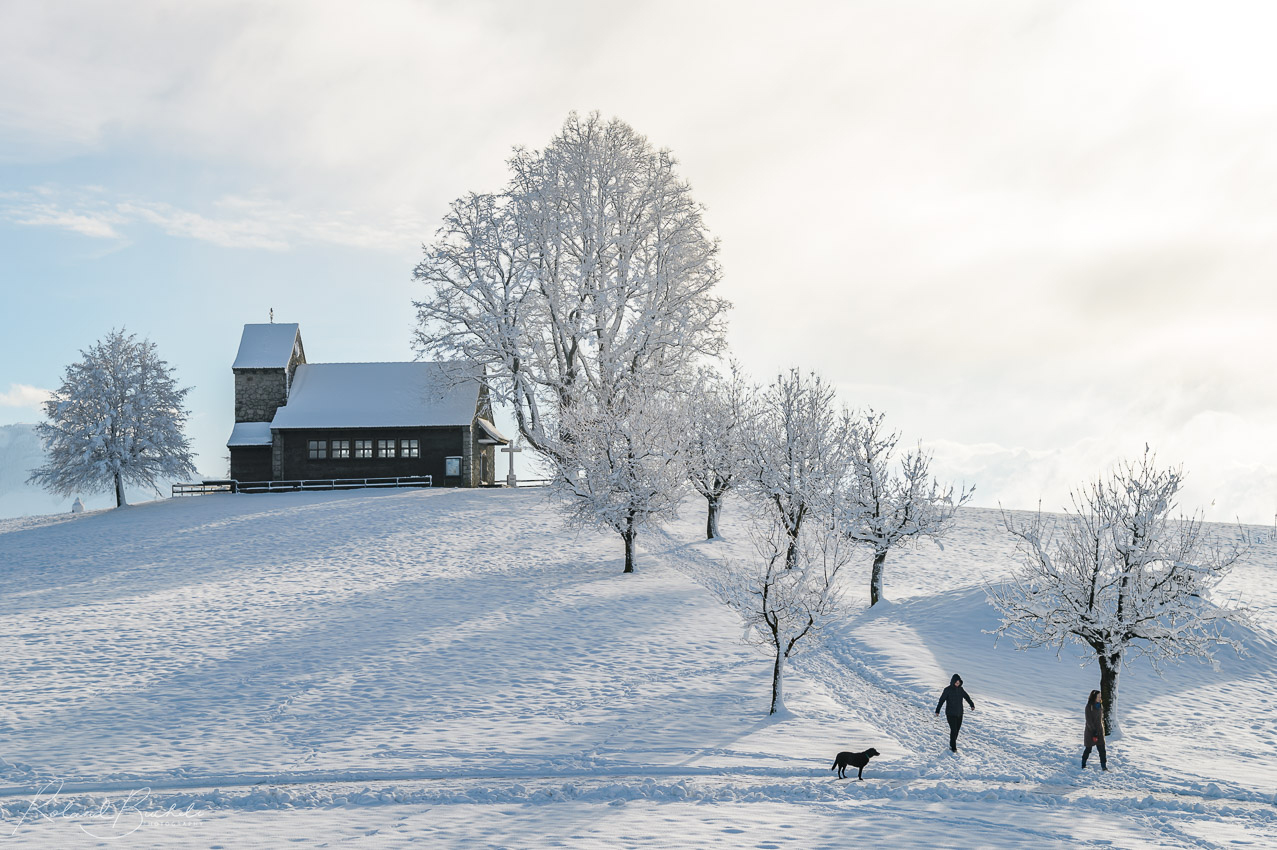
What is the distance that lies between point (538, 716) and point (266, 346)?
40.2 meters

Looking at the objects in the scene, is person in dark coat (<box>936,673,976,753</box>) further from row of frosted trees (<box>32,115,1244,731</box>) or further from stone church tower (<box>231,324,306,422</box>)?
stone church tower (<box>231,324,306,422</box>)

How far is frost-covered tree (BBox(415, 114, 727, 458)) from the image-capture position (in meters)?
42.2

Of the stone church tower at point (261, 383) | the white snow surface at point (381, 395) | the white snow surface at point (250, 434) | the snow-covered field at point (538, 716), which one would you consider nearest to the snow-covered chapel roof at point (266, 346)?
the stone church tower at point (261, 383)

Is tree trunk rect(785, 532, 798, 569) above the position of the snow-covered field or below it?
above

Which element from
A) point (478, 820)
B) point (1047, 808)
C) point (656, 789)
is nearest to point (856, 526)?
point (1047, 808)

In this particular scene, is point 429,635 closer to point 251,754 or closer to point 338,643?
point 338,643

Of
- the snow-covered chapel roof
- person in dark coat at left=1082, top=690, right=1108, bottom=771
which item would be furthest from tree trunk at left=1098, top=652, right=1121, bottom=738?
the snow-covered chapel roof

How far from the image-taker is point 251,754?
14883mm

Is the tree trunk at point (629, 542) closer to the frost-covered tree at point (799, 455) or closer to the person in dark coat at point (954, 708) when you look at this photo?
the frost-covered tree at point (799, 455)

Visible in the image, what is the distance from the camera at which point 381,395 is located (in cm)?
4862

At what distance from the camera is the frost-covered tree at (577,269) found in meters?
42.2

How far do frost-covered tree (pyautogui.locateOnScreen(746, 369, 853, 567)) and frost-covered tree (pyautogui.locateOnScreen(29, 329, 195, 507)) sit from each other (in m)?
32.8

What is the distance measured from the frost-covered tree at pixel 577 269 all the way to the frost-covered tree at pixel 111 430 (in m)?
15.5

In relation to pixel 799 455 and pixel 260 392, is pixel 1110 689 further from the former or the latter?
pixel 260 392
